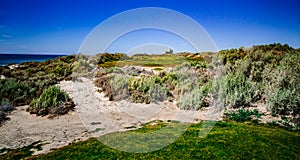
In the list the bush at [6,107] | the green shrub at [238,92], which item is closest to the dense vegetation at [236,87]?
the green shrub at [238,92]

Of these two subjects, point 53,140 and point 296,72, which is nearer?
point 53,140

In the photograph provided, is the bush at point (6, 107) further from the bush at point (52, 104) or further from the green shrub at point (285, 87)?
the green shrub at point (285, 87)

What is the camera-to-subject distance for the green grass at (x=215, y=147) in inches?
195

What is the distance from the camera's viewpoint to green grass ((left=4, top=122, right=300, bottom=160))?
16.3 feet

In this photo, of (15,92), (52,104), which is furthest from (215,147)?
(15,92)

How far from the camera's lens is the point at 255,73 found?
11.6 m

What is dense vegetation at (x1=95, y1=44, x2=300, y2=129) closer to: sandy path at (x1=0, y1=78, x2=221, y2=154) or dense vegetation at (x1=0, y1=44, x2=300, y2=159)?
dense vegetation at (x1=0, y1=44, x2=300, y2=159)

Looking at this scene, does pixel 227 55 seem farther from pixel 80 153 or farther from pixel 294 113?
pixel 80 153

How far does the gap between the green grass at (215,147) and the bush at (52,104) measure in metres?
3.41

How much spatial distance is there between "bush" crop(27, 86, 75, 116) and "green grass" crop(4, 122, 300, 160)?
3.41m

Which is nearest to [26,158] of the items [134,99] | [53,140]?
[53,140]

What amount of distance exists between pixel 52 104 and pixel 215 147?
710cm

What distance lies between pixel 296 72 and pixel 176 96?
581 centimetres

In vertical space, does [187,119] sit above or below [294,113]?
below
